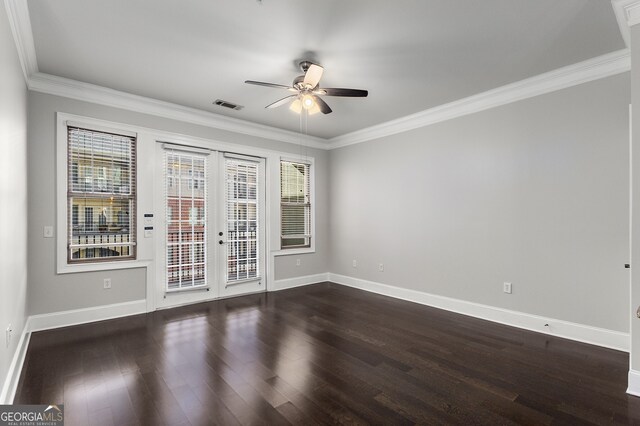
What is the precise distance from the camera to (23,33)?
2.55 metres

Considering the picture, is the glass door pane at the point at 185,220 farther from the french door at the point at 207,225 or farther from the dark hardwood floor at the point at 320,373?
the dark hardwood floor at the point at 320,373

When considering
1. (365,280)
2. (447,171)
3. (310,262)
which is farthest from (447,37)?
(310,262)

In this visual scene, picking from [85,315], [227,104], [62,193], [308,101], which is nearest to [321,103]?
[308,101]

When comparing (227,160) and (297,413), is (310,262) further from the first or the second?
(297,413)

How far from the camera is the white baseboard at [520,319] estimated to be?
3.08 meters

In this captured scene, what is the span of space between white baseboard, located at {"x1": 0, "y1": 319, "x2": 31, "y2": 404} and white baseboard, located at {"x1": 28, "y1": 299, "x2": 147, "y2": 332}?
7.3 inches

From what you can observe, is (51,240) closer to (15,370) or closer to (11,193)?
(11,193)

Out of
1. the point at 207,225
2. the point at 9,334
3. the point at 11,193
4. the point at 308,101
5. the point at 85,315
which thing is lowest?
the point at 85,315

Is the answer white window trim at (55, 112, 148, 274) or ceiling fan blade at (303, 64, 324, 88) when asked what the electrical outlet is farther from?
ceiling fan blade at (303, 64, 324, 88)

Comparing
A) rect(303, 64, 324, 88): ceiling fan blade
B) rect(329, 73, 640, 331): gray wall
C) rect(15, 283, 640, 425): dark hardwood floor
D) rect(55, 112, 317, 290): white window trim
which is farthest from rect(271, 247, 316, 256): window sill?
rect(303, 64, 324, 88): ceiling fan blade

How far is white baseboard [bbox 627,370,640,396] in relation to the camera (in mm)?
2254

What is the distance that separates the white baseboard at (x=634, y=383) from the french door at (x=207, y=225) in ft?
14.8

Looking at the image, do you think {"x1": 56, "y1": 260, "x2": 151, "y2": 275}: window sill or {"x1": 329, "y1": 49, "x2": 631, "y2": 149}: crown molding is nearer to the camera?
{"x1": 329, "y1": 49, "x2": 631, "y2": 149}: crown molding

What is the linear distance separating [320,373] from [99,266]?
3056 mm
